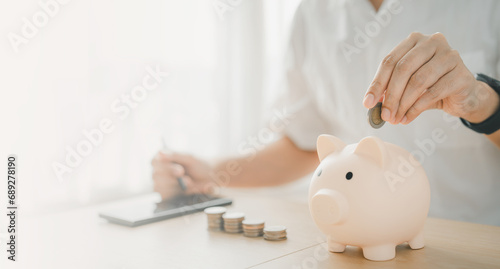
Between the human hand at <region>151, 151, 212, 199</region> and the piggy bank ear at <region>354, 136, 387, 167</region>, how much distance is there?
0.55 meters

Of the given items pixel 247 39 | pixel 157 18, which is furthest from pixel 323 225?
pixel 247 39

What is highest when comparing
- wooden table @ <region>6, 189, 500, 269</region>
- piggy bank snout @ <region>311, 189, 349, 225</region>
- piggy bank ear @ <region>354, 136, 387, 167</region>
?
piggy bank ear @ <region>354, 136, 387, 167</region>

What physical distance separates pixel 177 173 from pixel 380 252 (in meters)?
0.57

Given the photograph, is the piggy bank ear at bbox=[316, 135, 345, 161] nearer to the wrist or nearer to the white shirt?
the wrist

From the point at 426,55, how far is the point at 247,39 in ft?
5.38

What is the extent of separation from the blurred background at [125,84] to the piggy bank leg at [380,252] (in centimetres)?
113

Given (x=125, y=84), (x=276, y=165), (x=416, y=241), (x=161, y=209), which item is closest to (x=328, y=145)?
(x=416, y=241)

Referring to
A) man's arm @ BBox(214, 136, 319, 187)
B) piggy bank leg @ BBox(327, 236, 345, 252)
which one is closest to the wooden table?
piggy bank leg @ BBox(327, 236, 345, 252)

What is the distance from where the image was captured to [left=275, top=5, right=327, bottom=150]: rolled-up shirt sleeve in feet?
4.59

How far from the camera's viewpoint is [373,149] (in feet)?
2.00

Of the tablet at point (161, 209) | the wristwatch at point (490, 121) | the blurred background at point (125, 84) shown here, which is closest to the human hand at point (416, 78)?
the wristwatch at point (490, 121)

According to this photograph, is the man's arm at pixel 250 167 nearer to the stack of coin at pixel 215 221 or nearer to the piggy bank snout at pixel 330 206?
the stack of coin at pixel 215 221

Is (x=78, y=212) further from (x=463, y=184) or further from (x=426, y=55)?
(x=463, y=184)

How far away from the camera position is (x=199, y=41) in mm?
1967
